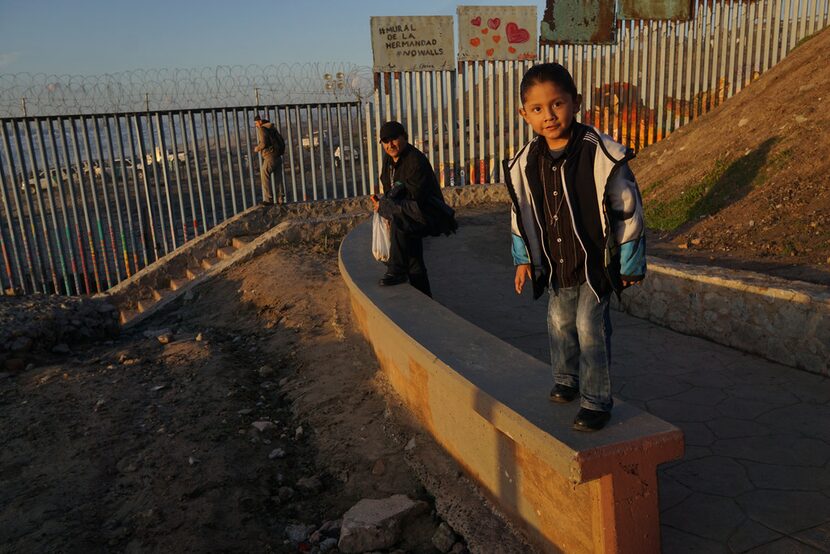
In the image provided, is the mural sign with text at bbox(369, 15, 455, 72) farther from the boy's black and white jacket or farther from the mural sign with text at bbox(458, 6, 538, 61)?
the boy's black and white jacket

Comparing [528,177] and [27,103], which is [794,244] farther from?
[27,103]

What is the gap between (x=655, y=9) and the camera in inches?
410

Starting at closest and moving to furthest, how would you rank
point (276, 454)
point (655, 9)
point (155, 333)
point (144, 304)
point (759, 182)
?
point (276, 454), point (759, 182), point (155, 333), point (144, 304), point (655, 9)

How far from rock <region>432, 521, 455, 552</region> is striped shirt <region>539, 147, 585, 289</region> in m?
1.29

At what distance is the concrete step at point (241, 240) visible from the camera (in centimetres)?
972

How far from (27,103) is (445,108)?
6.17m

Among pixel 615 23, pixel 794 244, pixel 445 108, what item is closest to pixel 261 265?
pixel 445 108

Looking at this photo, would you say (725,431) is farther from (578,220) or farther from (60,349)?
(60,349)

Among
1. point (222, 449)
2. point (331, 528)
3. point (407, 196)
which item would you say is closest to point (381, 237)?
point (407, 196)

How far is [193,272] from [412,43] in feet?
15.9

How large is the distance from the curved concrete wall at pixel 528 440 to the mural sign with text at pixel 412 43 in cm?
683

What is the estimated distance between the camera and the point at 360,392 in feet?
14.9

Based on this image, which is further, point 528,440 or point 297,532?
point 297,532

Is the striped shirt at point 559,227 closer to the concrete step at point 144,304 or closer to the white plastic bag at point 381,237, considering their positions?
the white plastic bag at point 381,237
